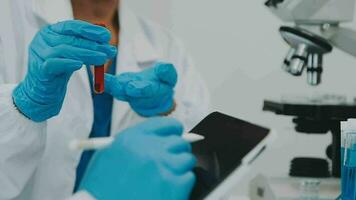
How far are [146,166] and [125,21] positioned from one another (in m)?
0.82

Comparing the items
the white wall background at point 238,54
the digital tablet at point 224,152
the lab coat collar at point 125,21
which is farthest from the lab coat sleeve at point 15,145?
the white wall background at point 238,54

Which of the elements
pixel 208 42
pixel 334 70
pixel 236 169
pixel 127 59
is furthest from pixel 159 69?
pixel 334 70

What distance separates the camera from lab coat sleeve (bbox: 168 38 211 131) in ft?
3.72

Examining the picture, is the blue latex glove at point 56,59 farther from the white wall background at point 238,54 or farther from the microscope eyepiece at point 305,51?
the white wall background at point 238,54

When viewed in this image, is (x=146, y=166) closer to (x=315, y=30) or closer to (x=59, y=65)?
(x=59, y=65)

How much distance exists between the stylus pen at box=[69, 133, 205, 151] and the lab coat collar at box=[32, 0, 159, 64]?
0.65 meters

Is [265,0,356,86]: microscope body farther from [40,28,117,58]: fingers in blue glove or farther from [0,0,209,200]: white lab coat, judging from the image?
[40,28,117,58]: fingers in blue glove

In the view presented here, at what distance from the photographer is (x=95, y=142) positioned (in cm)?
45

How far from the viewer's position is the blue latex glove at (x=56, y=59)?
722mm

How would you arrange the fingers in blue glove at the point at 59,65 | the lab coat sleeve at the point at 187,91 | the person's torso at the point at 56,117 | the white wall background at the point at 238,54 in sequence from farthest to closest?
the white wall background at the point at 238,54
the lab coat sleeve at the point at 187,91
the person's torso at the point at 56,117
the fingers in blue glove at the point at 59,65

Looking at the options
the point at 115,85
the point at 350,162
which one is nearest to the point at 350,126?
the point at 350,162

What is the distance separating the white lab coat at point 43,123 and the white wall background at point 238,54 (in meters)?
0.29

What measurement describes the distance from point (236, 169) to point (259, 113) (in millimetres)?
1061

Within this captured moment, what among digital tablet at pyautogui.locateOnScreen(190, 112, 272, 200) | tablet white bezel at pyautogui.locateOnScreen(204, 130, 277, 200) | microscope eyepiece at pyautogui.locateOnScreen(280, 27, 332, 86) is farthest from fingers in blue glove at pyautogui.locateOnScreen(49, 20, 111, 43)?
microscope eyepiece at pyautogui.locateOnScreen(280, 27, 332, 86)
